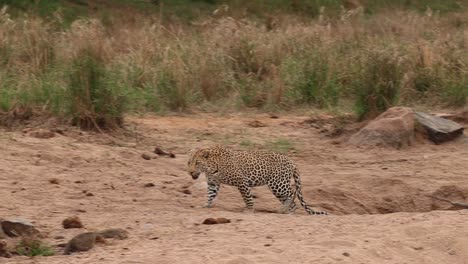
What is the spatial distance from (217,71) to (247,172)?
5470 millimetres

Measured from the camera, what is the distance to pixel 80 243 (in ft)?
22.3

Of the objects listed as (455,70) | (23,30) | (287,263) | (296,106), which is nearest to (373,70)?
(296,106)

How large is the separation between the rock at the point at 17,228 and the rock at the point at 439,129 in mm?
6008

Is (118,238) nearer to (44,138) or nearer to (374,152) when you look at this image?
(44,138)

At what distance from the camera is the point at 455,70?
49.3 feet

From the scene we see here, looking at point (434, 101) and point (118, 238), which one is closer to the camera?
point (118, 238)

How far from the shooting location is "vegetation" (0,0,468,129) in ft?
38.0

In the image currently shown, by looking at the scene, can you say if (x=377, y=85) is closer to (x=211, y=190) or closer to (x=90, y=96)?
(x=90, y=96)

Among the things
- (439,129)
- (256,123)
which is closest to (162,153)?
(256,123)

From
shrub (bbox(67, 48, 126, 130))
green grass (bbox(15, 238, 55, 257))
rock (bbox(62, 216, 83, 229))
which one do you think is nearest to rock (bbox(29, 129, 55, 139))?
shrub (bbox(67, 48, 126, 130))

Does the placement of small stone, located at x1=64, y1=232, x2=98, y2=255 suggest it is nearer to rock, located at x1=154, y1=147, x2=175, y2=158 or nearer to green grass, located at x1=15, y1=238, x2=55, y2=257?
green grass, located at x1=15, y1=238, x2=55, y2=257

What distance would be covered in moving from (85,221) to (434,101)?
7706 millimetres

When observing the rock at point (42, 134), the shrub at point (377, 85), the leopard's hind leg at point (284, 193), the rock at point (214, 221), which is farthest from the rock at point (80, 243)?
the shrub at point (377, 85)

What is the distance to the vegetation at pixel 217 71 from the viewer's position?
11.6 m
